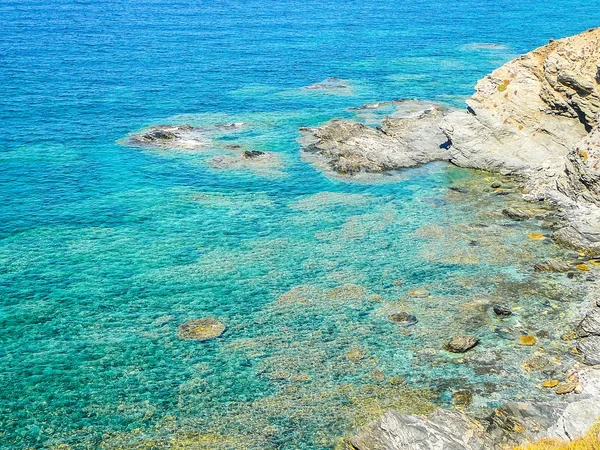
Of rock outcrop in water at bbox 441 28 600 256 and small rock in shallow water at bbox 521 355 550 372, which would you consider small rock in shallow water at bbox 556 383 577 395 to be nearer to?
small rock in shallow water at bbox 521 355 550 372

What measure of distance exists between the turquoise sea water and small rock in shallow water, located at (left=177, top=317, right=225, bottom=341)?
0.58 metres

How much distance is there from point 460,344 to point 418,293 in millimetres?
5434

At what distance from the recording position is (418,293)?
112 ft

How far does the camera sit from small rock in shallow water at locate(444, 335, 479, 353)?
28812 mm

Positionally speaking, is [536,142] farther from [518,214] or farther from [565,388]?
[565,388]

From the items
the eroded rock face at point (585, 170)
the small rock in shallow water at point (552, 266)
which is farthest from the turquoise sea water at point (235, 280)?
the eroded rock face at point (585, 170)

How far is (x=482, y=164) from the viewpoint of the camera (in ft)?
167

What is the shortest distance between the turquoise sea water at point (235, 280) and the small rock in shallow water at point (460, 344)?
38 centimetres

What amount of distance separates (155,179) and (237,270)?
17115 mm

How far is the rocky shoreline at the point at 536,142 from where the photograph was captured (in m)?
37.0

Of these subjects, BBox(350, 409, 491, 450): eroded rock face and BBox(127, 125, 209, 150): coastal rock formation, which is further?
BBox(127, 125, 209, 150): coastal rock formation

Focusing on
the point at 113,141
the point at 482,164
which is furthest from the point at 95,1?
the point at 482,164

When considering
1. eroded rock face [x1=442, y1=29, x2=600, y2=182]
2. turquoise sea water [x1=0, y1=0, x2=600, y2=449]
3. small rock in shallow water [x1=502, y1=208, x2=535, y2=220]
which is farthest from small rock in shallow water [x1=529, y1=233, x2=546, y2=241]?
eroded rock face [x1=442, y1=29, x2=600, y2=182]

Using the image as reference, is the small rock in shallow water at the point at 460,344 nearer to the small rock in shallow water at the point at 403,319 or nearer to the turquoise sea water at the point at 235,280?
the turquoise sea water at the point at 235,280
